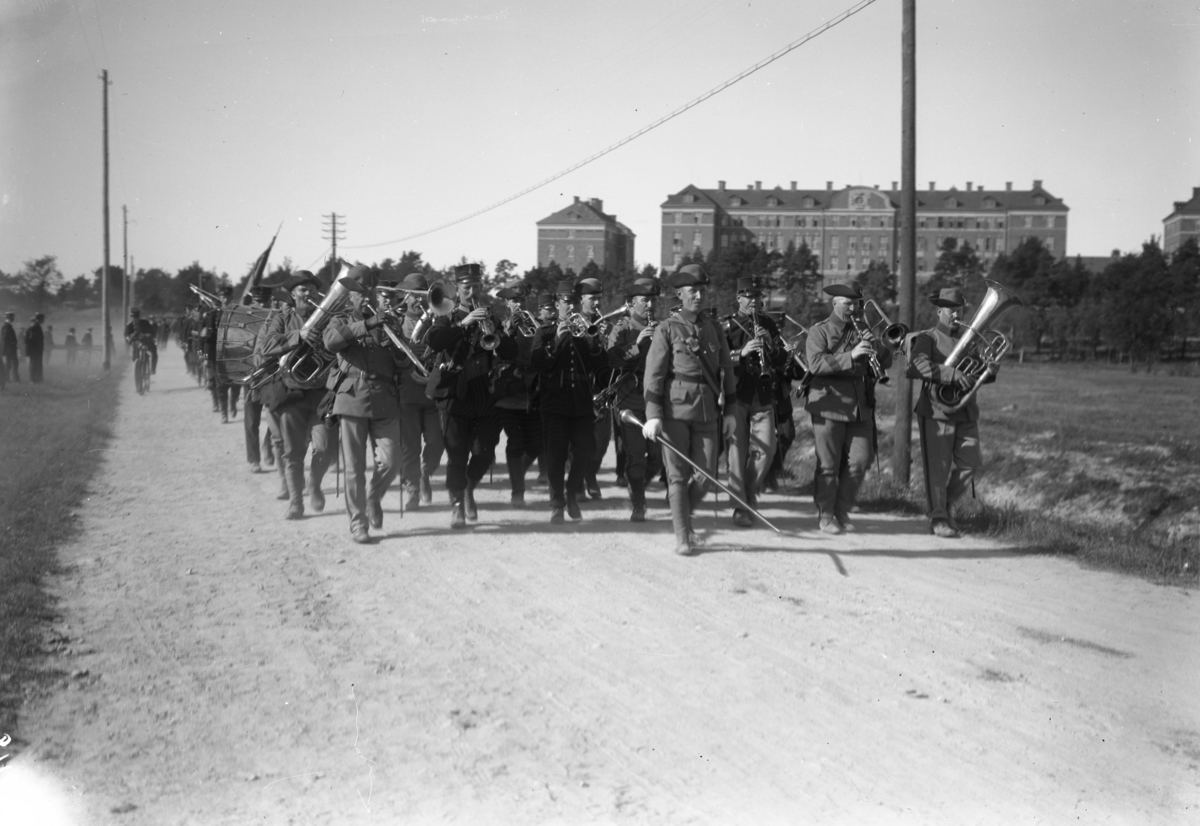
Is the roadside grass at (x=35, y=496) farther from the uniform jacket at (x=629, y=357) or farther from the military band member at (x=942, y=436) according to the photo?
the military band member at (x=942, y=436)

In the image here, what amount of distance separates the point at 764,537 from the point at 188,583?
4.57 metres

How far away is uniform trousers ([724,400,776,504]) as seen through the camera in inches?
380

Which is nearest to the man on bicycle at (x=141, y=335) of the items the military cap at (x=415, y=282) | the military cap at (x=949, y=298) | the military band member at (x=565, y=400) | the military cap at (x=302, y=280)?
the military cap at (x=302, y=280)

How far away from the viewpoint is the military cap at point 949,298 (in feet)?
33.1

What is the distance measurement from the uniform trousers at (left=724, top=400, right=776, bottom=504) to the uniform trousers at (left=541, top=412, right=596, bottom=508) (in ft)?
4.35

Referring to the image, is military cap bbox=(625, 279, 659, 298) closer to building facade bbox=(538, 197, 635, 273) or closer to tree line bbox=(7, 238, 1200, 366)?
tree line bbox=(7, 238, 1200, 366)

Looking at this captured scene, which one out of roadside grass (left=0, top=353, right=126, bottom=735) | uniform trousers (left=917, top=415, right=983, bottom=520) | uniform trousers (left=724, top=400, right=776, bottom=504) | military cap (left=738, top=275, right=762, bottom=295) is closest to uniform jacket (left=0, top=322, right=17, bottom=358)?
roadside grass (left=0, top=353, right=126, bottom=735)

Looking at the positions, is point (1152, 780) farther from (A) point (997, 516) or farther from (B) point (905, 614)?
(A) point (997, 516)

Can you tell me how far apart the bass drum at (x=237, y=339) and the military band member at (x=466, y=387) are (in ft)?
10.8

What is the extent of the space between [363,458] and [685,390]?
9.03ft

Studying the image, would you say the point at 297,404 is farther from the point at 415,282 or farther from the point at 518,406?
the point at 518,406

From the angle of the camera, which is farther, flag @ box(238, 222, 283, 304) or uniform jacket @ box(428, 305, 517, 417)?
flag @ box(238, 222, 283, 304)

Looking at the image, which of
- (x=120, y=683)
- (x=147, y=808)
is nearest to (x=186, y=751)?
(x=147, y=808)

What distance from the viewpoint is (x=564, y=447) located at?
10.2 m
